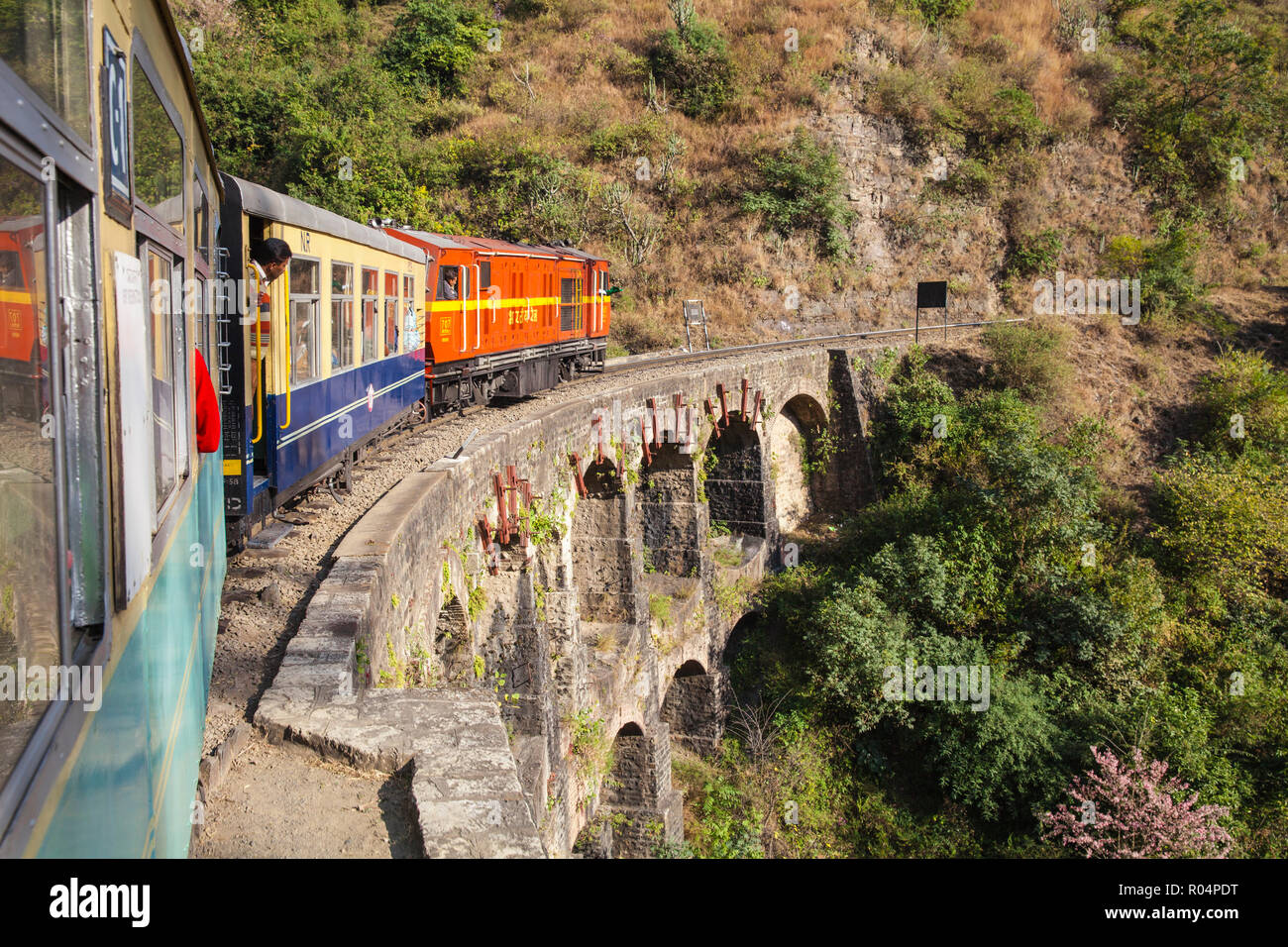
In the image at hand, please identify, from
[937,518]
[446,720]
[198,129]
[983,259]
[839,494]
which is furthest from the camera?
[983,259]

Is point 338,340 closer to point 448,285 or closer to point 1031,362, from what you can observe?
point 448,285

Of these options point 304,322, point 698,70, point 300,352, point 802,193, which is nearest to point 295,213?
point 304,322

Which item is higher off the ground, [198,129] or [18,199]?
[198,129]

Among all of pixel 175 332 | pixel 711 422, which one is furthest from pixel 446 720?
pixel 711 422

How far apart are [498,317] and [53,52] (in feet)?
39.0

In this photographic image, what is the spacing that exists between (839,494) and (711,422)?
299 inches

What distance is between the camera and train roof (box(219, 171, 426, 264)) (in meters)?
5.38

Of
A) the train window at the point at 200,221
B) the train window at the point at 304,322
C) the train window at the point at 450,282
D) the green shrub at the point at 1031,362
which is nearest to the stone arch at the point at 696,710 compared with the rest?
the train window at the point at 450,282

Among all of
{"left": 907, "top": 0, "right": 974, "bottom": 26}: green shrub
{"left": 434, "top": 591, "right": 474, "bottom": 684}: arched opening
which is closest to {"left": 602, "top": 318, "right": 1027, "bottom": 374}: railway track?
{"left": 434, "top": 591, "right": 474, "bottom": 684}: arched opening

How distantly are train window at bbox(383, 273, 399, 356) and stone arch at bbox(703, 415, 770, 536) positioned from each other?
973 centimetres

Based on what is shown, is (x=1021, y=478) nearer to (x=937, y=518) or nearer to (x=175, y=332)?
(x=937, y=518)

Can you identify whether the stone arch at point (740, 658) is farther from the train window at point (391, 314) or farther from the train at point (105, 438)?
the train at point (105, 438)

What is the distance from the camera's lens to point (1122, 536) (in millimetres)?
17875

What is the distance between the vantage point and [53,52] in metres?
1.38
